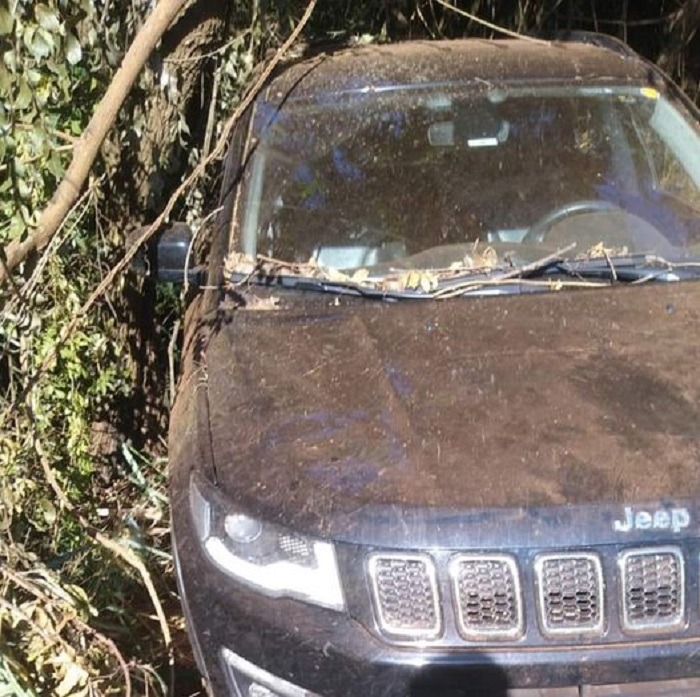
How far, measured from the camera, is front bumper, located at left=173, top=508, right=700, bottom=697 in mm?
2562

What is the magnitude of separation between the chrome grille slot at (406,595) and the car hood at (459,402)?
135 mm

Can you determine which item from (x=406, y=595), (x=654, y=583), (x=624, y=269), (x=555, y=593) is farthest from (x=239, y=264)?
(x=654, y=583)

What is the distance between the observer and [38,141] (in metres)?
3.62

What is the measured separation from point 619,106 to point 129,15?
6.52 feet

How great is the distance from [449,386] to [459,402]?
0.30 feet

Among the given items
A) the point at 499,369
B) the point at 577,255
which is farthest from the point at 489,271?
the point at 499,369

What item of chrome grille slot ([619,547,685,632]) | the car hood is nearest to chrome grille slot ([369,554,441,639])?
the car hood

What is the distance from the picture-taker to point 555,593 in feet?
8.47

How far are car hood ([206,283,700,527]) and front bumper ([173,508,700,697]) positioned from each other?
0.23m

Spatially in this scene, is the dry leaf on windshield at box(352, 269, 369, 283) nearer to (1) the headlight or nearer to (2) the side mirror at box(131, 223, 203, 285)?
(2) the side mirror at box(131, 223, 203, 285)

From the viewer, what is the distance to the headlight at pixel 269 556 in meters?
2.70

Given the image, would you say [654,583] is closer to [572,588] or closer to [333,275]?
[572,588]

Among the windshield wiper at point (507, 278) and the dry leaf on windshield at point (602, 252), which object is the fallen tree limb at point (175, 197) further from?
the dry leaf on windshield at point (602, 252)

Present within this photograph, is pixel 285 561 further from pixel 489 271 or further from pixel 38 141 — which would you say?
pixel 38 141
